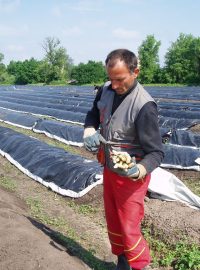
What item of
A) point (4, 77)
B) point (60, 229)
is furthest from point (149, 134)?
point (4, 77)

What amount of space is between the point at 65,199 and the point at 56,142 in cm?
633

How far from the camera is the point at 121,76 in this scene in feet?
9.87

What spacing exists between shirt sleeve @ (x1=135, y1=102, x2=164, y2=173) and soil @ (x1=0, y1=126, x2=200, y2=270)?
1365 millimetres

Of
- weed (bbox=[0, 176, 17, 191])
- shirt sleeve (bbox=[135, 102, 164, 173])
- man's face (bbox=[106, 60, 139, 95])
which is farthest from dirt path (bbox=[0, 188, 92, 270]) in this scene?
weed (bbox=[0, 176, 17, 191])

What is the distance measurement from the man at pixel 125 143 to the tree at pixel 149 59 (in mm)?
54280

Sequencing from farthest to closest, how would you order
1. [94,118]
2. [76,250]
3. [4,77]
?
[4,77] < [76,250] < [94,118]

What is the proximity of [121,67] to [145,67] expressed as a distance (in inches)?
2253

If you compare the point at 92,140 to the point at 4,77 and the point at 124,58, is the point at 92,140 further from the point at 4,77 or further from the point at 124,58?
the point at 4,77

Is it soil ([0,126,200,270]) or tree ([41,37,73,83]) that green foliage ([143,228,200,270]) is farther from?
tree ([41,37,73,83])

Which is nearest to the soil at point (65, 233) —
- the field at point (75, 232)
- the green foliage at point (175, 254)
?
the field at point (75, 232)

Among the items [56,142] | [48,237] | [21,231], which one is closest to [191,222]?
[48,237]

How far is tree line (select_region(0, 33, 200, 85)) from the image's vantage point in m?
56.6

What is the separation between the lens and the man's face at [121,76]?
2.98 metres

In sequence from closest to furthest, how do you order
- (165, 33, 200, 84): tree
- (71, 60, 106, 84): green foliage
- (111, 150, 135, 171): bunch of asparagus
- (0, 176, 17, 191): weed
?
1. (111, 150, 135, 171): bunch of asparagus
2. (0, 176, 17, 191): weed
3. (165, 33, 200, 84): tree
4. (71, 60, 106, 84): green foliage
